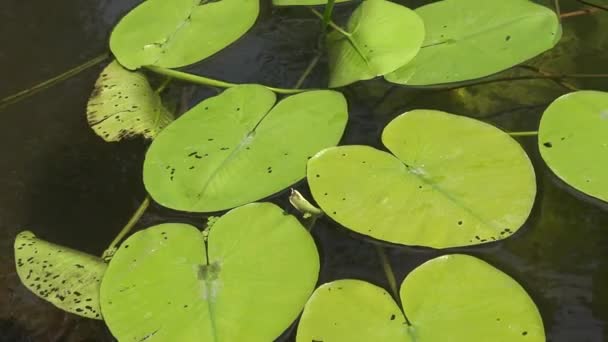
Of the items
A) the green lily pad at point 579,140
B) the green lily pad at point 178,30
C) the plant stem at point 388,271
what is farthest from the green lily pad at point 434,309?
the green lily pad at point 178,30

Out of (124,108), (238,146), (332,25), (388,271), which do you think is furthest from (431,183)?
(124,108)

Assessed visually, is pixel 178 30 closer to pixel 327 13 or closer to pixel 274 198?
pixel 327 13

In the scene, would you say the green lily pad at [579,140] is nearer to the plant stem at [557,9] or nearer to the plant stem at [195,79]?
the plant stem at [557,9]

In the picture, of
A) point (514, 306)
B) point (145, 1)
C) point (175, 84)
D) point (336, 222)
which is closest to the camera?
point (514, 306)

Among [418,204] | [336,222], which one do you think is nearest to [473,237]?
[418,204]

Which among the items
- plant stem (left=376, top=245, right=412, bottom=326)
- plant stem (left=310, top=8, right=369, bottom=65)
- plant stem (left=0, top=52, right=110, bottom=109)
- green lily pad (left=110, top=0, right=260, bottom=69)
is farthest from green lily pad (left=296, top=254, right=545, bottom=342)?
plant stem (left=0, top=52, right=110, bottom=109)

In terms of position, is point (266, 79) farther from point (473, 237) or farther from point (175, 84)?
point (473, 237)
